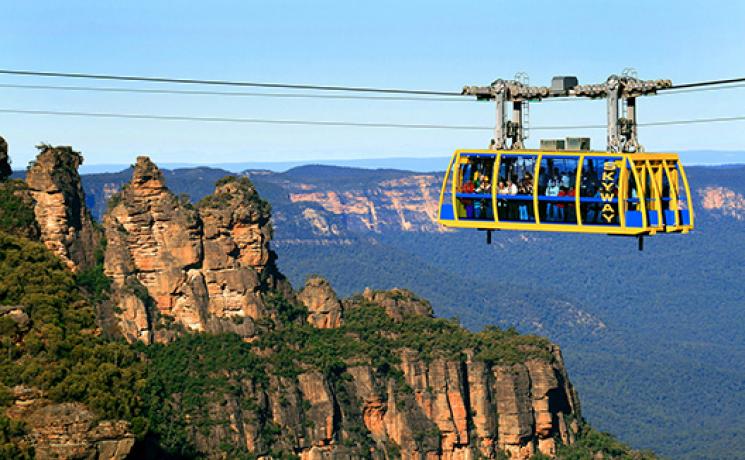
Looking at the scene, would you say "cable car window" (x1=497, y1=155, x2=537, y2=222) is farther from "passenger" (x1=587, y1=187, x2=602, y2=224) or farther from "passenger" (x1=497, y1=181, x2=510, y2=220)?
"passenger" (x1=587, y1=187, x2=602, y2=224)

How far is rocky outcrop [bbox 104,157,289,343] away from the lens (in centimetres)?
14012

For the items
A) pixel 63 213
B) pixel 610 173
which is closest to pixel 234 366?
pixel 63 213

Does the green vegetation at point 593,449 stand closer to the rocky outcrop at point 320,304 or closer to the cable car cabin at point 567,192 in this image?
the rocky outcrop at point 320,304

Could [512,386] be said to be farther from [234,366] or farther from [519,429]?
[234,366]

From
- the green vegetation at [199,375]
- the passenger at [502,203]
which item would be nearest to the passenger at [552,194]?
the passenger at [502,203]

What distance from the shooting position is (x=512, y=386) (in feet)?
489

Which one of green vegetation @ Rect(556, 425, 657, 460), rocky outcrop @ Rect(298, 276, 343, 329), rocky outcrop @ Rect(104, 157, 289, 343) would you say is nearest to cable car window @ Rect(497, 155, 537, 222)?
rocky outcrop @ Rect(104, 157, 289, 343)

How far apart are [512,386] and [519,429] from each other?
10.5ft

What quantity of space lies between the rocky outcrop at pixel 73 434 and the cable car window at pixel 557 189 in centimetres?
1508

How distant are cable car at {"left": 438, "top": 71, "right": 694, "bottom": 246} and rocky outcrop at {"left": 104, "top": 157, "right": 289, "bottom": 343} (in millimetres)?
75499

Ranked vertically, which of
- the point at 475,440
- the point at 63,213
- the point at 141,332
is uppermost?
the point at 63,213

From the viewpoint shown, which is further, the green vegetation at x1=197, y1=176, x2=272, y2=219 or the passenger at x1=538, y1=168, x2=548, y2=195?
the green vegetation at x1=197, y1=176, x2=272, y2=219

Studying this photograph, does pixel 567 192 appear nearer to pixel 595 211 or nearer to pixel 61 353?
pixel 595 211

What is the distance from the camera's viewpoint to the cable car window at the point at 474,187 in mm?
64938
